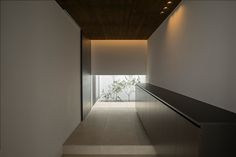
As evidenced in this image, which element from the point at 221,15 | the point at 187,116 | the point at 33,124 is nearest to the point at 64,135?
the point at 33,124

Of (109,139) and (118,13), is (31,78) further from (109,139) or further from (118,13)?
(118,13)

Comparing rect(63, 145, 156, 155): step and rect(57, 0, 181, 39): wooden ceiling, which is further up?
rect(57, 0, 181, 39): wooden ceiling

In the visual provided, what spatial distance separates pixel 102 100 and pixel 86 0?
21.2 ft

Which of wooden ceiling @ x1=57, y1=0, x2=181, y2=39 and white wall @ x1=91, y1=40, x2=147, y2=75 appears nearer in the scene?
wooden ceiling @ x1=57, y1=0, x2=181, y2=39

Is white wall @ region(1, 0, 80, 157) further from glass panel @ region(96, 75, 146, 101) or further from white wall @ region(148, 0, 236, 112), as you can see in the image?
glass panel @ region(96, 75, 146, 101)

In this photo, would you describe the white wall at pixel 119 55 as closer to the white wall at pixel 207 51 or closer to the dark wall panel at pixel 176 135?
the white wall at pixel 207 51

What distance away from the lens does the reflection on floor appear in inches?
160

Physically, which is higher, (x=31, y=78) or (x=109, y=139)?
(x=31, y=78)

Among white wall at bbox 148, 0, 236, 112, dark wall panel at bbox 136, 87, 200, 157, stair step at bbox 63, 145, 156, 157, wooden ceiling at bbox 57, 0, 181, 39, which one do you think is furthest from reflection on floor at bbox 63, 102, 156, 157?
wooden ceiling at bbox 57, 0, 181, 39

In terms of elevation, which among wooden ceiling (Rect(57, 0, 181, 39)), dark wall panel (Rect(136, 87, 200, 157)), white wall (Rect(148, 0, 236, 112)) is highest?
wooden ceiling (Rect(57, 0, 181, 39))

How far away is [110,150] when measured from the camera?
4.09m

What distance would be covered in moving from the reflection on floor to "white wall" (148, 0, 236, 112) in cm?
129

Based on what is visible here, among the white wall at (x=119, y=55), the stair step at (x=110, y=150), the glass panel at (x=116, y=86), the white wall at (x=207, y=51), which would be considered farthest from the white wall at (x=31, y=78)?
the glass panel at (x=116, y=86)

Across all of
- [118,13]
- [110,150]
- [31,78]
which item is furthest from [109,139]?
[118,13]
